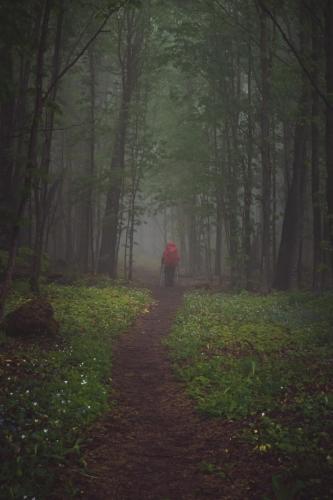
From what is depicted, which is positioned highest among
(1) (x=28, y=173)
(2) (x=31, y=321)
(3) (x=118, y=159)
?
(3) (x=118, y=159)

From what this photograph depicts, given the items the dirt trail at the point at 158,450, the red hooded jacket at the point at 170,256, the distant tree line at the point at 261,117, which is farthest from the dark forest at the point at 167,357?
the red hooded jacket at the point at 170,256

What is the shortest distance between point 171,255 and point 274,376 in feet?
56.4

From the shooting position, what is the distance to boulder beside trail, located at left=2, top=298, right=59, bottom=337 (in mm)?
10016

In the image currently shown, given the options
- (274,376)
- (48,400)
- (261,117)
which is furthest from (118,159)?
(48,400)

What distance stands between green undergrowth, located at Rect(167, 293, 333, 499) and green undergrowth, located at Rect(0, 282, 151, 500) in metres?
1.90

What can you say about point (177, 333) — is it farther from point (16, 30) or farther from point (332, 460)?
point (16, 30)

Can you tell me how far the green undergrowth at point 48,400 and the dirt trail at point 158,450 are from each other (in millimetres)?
346

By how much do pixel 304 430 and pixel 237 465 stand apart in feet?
3.46

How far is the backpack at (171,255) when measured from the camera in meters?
24.8

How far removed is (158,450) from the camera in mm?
6027

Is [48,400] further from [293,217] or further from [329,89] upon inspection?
[293,217]

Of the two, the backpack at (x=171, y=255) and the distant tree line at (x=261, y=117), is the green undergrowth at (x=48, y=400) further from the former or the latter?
the backpack at (x=171, y=255)

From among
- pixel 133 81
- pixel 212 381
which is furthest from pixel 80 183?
pixel 212 381

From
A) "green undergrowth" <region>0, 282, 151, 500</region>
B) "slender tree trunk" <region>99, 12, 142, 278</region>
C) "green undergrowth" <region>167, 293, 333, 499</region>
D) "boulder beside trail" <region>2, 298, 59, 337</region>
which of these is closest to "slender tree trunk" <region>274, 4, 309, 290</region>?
"green undergrowth" <region>167, 293, 333, 499</region>
